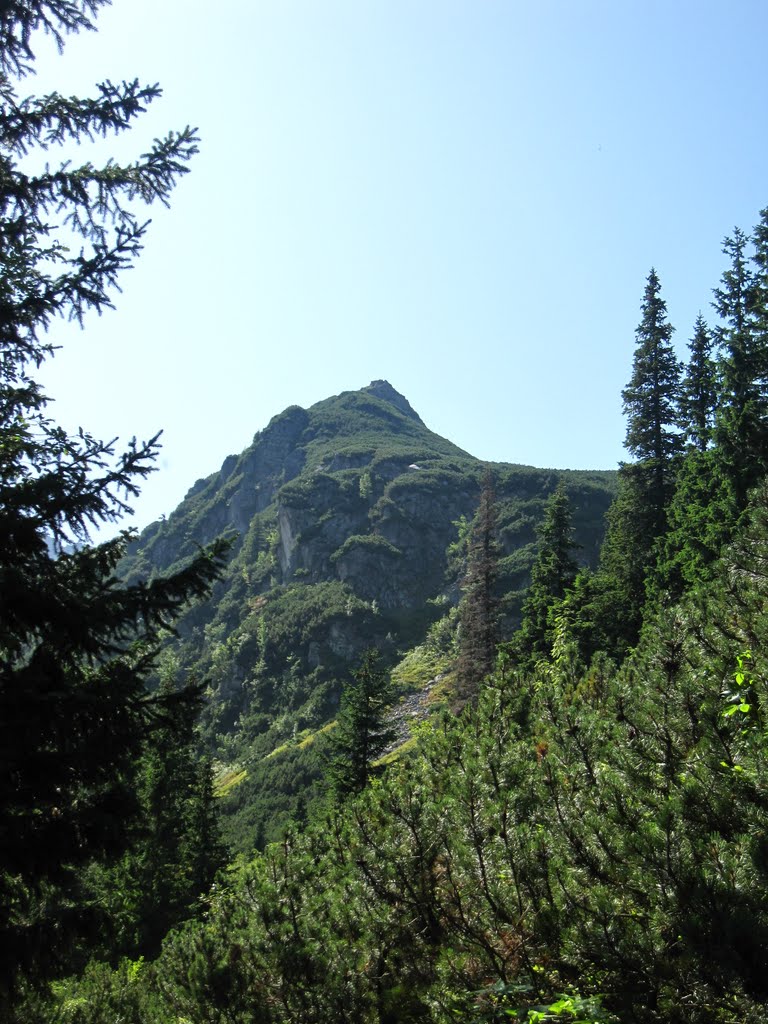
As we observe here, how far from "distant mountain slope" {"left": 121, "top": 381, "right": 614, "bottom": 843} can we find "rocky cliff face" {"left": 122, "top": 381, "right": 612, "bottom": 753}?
0.88ft

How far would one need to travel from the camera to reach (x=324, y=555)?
109688 millimetres

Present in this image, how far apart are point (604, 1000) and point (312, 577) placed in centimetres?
10599

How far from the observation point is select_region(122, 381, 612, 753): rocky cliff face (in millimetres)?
88438

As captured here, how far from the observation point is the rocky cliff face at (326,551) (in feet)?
290

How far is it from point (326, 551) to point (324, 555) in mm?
1079

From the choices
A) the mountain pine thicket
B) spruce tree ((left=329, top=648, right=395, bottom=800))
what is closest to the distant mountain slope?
spruce tree ((left=329, top=648, right=395, bottom=800))

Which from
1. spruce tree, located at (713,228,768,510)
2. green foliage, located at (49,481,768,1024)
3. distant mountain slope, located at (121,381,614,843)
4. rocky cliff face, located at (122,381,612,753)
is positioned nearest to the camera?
green foliage, located at (49,481,768,1024)

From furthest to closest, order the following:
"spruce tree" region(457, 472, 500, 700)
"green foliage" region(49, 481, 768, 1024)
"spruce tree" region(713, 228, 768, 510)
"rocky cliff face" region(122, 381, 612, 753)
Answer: "rocky cliff face" region(122, 381, 612, 753) < "spruce tree" region(457, 472, 500, 700) < "spruce tree" region(713, 228, 768, 510) < "green foliage" region(49, 481, 768, 1024)

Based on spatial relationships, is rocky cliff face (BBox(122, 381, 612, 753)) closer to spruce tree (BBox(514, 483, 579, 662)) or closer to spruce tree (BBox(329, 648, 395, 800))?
spruce tree (BBox(514, 483, 579, 662))

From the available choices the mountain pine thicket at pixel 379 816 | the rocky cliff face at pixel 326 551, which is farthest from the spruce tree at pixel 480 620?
the rocky cliff face at pixel 326 551

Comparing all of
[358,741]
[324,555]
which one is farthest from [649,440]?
[324,555]

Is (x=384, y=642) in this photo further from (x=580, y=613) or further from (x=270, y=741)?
(x=580, y=613)

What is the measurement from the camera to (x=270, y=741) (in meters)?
73.2

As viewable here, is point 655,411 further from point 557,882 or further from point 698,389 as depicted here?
point 557,882
